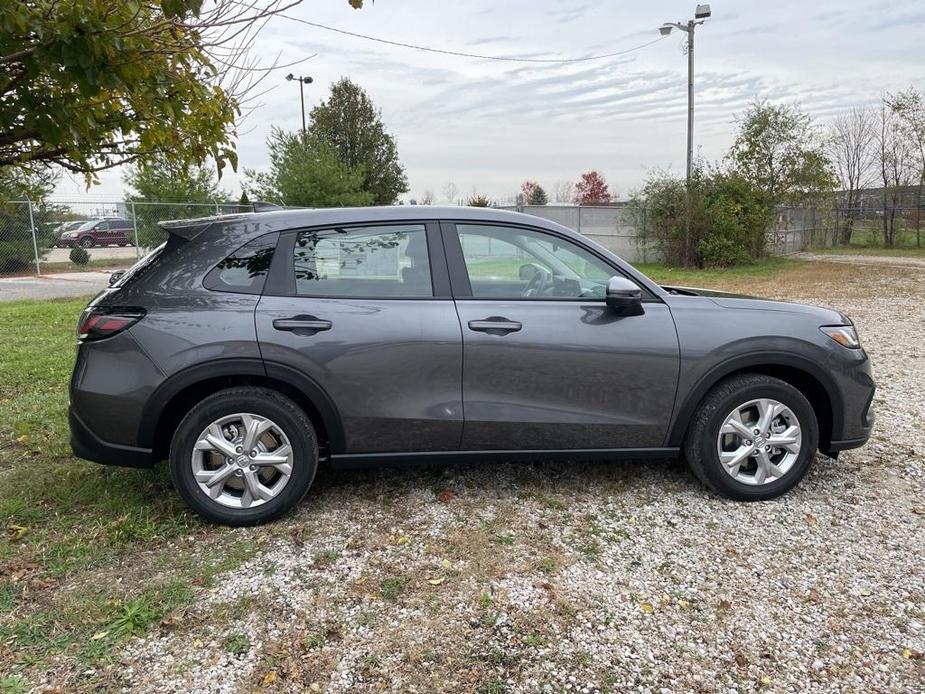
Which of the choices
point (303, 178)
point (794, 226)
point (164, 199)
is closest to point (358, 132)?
point (303, 178)

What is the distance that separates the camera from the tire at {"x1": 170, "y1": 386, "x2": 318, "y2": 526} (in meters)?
3.22

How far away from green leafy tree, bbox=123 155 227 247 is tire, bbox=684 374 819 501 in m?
17.1

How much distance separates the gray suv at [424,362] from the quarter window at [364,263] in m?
0.01

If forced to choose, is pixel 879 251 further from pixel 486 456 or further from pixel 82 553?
pixel 82 553

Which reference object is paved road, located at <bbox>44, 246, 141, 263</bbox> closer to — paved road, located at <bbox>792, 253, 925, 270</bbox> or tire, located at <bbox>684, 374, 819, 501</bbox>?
tire, located at <bbox>684, 374, 819, 501</bbox>

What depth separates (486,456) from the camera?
3521 millimetres

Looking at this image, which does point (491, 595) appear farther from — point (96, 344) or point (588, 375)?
point (96, 344)

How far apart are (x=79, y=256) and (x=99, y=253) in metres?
1.79

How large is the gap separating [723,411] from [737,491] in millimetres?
467

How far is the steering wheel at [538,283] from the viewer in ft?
11.7

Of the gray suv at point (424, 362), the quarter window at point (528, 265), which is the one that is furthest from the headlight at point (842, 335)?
the quarter window at point (528, 265)

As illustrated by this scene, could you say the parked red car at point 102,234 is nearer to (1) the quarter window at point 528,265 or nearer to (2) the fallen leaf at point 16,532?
(2) the fallen leaf at point 16,532

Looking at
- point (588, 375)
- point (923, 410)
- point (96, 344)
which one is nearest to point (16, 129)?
A: point (96, 344)

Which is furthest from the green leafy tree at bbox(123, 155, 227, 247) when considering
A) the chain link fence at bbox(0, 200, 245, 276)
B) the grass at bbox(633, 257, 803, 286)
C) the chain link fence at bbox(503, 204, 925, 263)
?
the grass at bbox(633, 257, 803, 286)
